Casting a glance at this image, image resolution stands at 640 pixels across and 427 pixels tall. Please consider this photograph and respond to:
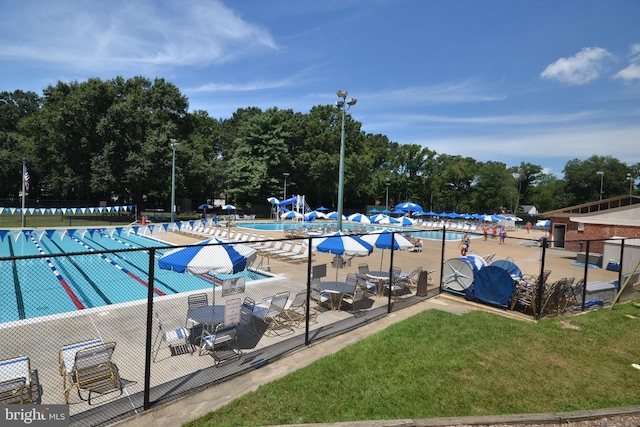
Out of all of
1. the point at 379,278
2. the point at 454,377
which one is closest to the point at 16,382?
the point at 454,377

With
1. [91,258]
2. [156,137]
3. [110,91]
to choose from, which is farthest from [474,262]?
[110,91]

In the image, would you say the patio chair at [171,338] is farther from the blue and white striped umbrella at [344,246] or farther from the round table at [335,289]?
the blue and white striped umbrella at [344,246]

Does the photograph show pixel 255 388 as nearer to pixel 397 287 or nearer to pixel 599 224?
pixel 397 287

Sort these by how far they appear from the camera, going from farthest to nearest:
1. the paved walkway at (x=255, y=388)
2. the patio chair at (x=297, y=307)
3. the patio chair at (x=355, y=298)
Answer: the patio chair at (x=355, y=298) → the patio chair at (x=297, y=307) → the paved walkway at (x=255, y=388)

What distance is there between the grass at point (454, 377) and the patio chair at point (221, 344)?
52.1 inches

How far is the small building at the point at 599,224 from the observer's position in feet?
67.5

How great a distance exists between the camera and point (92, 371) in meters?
4.77

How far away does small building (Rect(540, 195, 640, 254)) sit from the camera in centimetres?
2058

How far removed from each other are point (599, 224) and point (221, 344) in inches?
976

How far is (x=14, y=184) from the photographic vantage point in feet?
163

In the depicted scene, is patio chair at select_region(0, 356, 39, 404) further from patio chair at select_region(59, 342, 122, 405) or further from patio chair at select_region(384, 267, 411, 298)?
patio chair at select_region(384, 267, 411, 298)

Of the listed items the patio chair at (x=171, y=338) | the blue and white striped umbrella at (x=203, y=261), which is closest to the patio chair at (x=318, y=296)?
the blue and white striped umbrella at (x=203, y=261)

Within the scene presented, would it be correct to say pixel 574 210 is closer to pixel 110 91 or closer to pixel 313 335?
pixel 313 335

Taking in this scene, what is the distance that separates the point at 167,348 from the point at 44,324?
3.30m
